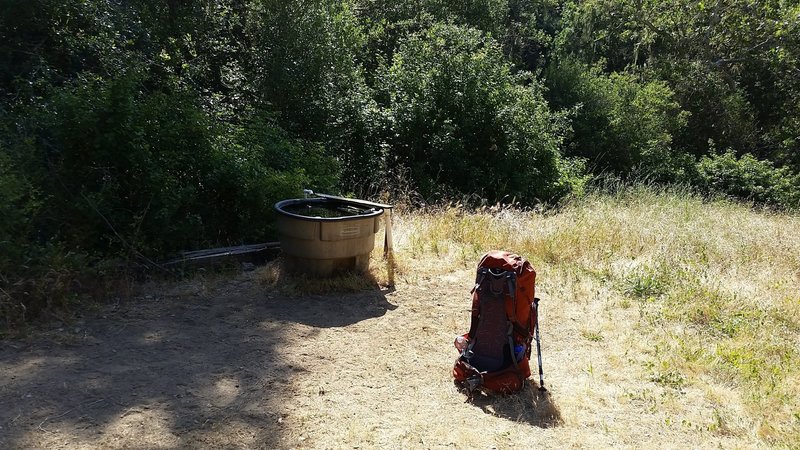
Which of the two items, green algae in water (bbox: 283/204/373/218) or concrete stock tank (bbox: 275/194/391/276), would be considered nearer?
concrete stock tank (bbox: 275/194/391/276)

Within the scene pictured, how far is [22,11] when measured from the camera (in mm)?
7797

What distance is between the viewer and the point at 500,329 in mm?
3979

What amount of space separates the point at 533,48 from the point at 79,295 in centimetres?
2085

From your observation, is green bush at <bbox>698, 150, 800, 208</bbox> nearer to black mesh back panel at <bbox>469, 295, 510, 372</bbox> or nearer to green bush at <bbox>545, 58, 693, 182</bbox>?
green bush at <bbox>545, 58, 693, 182</bbox>

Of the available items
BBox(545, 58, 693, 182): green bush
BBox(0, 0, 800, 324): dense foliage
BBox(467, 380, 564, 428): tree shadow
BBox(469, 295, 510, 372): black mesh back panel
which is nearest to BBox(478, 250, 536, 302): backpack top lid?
BBox(469, 295, 510, 372): black mesh back panel

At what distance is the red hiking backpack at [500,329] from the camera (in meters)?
3.92

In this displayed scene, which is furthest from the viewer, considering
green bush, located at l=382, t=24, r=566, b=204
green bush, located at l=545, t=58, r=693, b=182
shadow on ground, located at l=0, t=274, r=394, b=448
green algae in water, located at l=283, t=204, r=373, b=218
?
green bush, located at l=545, t=58, r=693, b=182

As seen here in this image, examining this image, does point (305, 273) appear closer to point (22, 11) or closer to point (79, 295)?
point (79, 295)

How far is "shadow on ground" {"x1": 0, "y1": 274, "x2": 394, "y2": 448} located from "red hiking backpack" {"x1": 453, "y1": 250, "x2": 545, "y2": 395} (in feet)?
3.89

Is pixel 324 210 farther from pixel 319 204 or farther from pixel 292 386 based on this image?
pixel 292 386

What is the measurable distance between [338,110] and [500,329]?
741 cm

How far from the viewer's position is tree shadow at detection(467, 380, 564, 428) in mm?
3678

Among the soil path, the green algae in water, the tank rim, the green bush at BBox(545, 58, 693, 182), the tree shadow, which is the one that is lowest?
the tree shadow

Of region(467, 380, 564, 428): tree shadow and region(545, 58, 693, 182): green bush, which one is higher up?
region(545, 58, 693, 182): green bush
